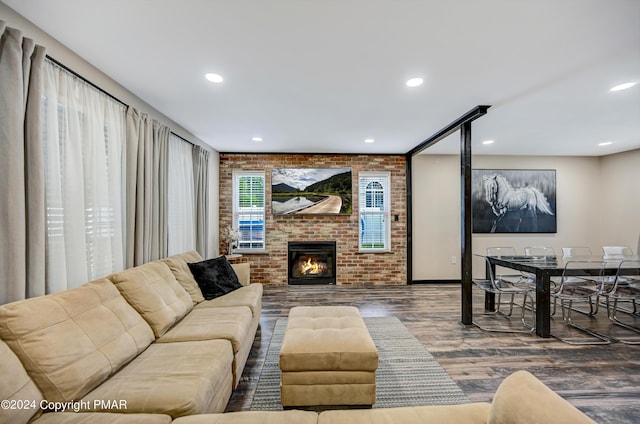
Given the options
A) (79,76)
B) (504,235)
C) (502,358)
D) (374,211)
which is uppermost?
(79,76)

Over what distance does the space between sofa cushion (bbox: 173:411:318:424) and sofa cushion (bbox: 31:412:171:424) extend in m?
0.08

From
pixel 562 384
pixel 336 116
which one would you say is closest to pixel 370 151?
pixel 336 116

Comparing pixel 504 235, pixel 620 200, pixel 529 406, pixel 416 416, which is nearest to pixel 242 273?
pixel 416 416

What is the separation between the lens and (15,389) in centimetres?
114

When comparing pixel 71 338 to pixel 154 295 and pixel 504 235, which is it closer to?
pixel 154 295

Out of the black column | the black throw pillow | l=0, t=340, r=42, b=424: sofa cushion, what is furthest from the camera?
the black column

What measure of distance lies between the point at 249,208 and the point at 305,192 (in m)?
1.13

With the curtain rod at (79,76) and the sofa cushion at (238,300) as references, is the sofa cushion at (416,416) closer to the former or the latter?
the sofa cushion at (238,300)

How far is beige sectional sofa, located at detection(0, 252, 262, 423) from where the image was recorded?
1242 mm

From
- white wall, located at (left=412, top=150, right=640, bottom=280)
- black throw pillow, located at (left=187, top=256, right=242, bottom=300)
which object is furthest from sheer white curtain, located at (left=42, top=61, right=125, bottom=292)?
white wall, located at (left=412, top=150, right=640, bottom=280)

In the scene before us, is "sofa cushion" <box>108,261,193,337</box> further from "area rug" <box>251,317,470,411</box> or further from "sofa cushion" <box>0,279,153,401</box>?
"area rug" <box>251,317,470,411</box>

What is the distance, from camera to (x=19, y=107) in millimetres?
1557

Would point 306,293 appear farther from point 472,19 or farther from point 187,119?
point 472,19

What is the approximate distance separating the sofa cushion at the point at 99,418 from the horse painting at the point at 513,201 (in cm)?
595
